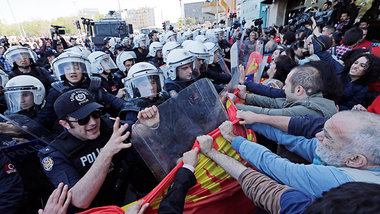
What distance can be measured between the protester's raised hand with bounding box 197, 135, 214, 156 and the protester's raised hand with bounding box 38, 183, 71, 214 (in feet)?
2.86

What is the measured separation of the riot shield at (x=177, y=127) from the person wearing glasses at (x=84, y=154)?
0.15 m

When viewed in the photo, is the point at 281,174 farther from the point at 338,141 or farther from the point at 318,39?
the point at 318,39

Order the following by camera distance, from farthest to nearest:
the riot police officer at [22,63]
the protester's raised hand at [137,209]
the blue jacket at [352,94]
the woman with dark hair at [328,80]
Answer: the riot police officer at [22,63]
the blue jacket at [352,94]
the woman with dark hair at [328,80]
the protester's raised hand at [137,209]

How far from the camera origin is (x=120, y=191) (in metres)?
1.70

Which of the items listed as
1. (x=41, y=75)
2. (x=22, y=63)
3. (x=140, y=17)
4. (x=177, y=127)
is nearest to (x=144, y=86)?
(x=177, y=127)

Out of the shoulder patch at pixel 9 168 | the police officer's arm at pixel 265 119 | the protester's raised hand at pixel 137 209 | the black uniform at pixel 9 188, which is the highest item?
the police officer's arm at pixel 265 119

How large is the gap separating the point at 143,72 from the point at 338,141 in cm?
200

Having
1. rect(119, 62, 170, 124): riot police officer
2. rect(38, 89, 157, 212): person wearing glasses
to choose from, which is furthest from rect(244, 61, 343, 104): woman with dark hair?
rect(38, 89, 157, 212): person wearing glasses

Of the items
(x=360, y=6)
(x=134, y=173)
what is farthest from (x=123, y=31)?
(x=134, y=173)

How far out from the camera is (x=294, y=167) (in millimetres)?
1043

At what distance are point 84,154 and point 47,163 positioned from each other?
24cm

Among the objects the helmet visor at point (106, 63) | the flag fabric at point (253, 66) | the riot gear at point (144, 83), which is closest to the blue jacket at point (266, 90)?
the flag fabric at point (253, 66)

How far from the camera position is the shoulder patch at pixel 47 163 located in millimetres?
1262

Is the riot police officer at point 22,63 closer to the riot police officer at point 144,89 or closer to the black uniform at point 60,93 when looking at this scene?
the black uniform at point 60,93
